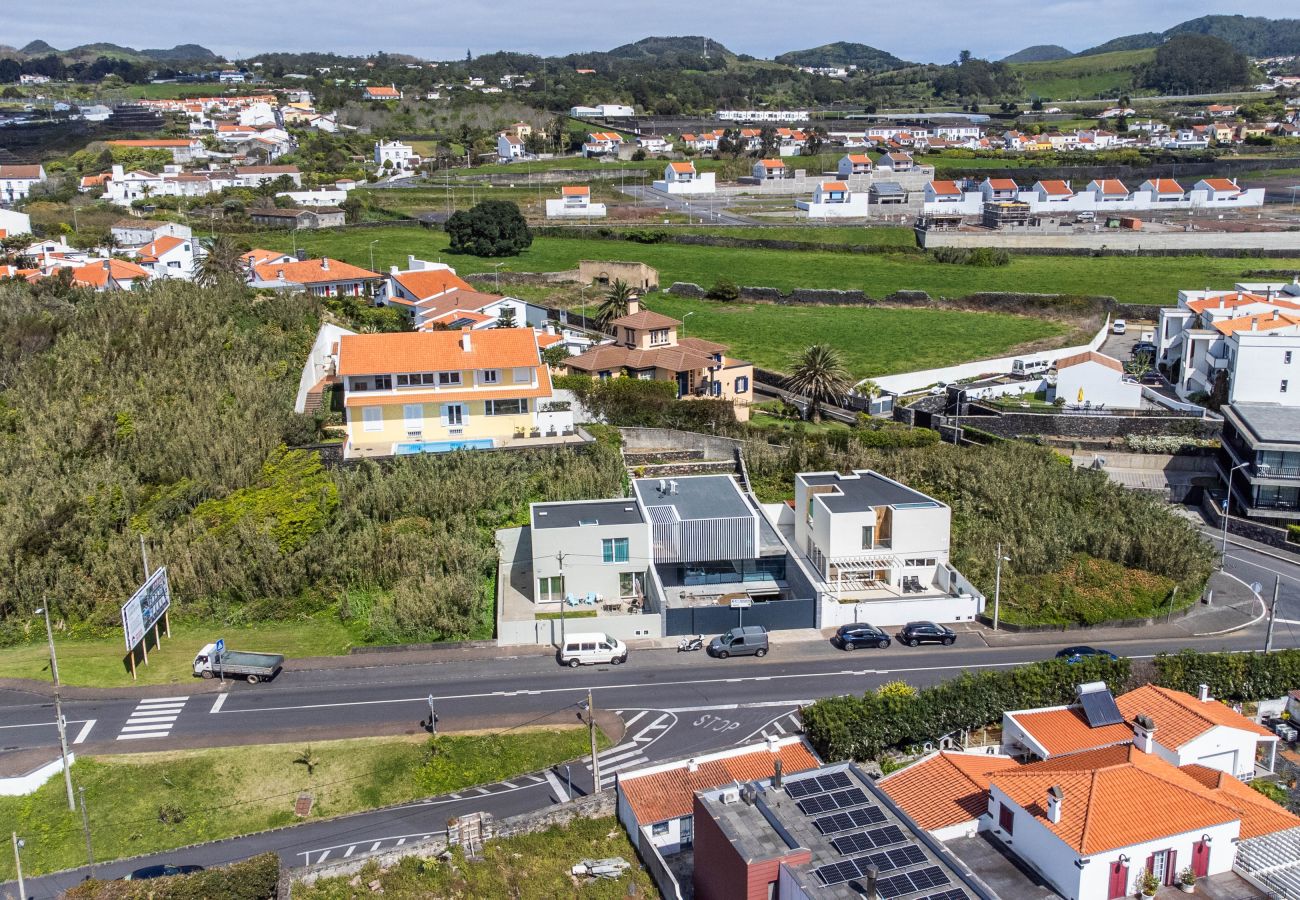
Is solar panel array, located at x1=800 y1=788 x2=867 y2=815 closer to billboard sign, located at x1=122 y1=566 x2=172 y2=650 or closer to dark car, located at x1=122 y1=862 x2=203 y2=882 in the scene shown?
dark car, located at x1=122 y1=862 x2=203 y2=882

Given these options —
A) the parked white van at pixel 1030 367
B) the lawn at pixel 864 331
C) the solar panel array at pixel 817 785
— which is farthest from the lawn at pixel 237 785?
the parked white van at pixel 1030 367

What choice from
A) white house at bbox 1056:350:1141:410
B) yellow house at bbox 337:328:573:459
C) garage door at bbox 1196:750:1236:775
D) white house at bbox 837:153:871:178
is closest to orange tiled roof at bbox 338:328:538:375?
yellow house at bbox 337:328:573:459

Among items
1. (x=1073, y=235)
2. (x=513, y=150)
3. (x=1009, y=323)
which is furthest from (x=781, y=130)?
(x=1009, y=323)

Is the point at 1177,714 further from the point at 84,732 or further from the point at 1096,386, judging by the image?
the point at 1096,386

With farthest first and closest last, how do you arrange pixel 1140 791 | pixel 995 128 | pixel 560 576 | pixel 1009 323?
pixel 995 128 < pixel 1009 323 < pixel 560 576 < pixel 1140 791

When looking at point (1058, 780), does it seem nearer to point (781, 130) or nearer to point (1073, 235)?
point (1073, 235)

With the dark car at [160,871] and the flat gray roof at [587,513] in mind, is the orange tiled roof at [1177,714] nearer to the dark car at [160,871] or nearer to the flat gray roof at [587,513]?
the flat gray roof at [587,513]

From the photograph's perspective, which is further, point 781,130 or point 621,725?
point 781,130
